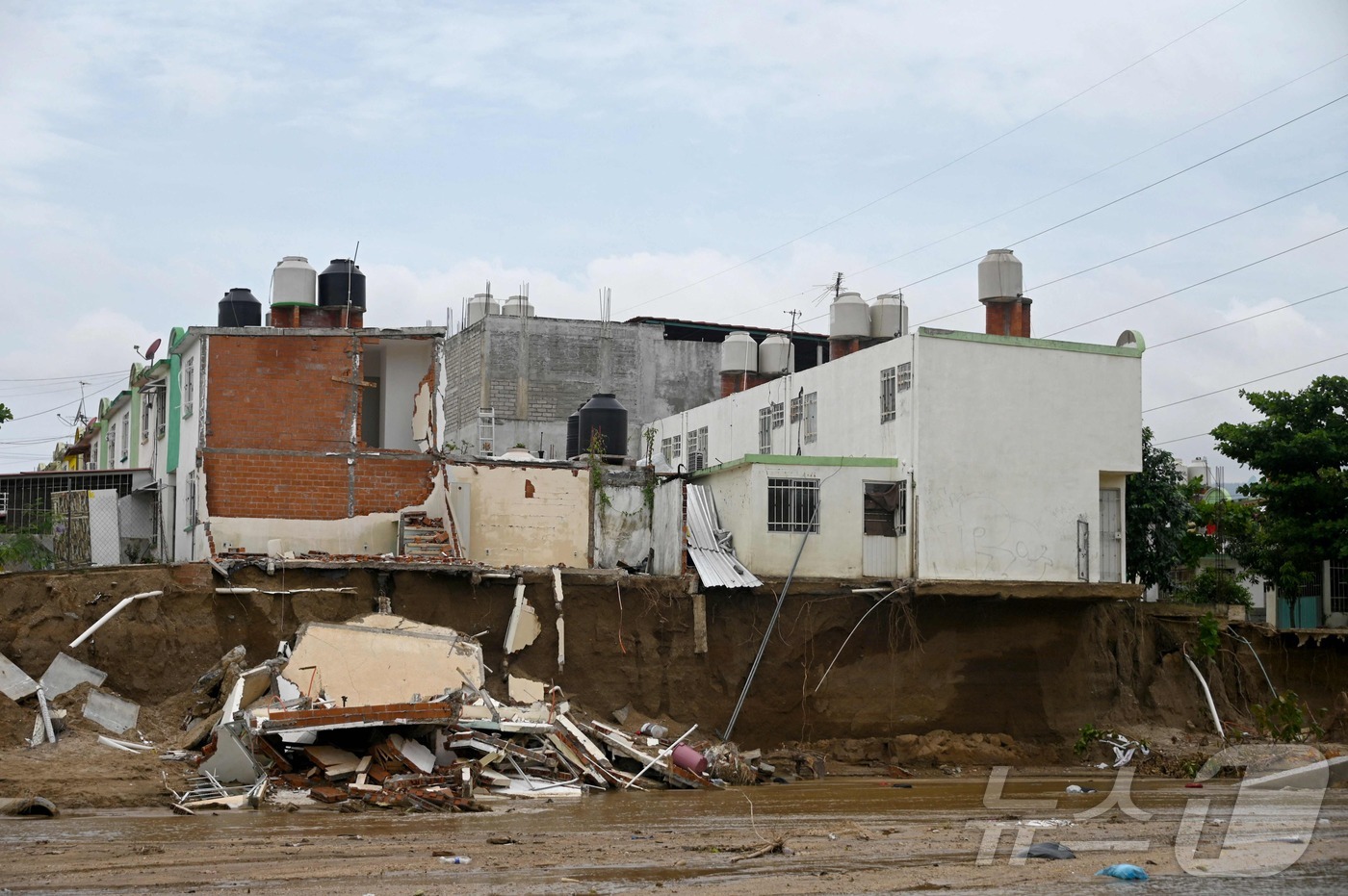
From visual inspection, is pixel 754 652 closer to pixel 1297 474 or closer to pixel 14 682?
pixel 14 682

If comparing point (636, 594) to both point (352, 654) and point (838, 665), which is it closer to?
point (838, 665)

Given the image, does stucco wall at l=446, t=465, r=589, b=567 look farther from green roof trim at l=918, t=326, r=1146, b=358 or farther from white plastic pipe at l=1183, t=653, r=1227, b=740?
white plastic pipe at l=1183, t=653, r=1227, b=740

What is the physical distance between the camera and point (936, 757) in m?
26.5

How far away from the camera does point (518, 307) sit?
142 ft

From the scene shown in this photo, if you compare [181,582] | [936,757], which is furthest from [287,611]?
[936,757]

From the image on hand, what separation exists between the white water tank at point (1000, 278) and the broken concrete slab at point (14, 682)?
62.4 feet

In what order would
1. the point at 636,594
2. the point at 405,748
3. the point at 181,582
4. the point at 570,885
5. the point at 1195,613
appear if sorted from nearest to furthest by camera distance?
the point at 570,885
the point at 405,748
the point at 181,582
the point at 636,594
the point at 1195,613

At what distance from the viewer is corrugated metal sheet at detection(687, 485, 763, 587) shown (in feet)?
86.6

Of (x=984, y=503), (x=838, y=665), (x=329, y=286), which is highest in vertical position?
(x=329, y=286)

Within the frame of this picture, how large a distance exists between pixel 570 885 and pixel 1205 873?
5951mm

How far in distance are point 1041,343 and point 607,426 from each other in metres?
9.39

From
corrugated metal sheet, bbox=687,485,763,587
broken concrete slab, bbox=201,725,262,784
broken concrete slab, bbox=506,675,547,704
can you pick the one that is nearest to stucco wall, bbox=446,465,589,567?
corrugated metal sheet, bbox=687,485,763,587

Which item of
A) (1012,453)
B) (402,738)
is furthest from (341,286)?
(1012,453)

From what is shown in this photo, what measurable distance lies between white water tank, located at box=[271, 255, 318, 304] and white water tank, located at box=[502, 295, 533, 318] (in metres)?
14.3
